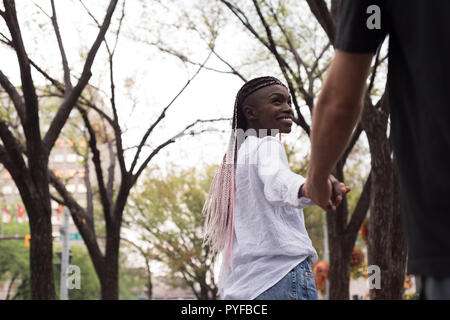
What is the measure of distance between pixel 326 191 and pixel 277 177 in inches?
22.7

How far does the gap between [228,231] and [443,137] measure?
147 cm

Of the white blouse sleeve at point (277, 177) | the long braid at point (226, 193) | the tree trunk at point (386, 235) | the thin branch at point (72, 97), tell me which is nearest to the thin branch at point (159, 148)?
the thin branch at point (72, 97)

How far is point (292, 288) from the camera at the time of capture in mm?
2270

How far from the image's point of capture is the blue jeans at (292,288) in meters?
2.26

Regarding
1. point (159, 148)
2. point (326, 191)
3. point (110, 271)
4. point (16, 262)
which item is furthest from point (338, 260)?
point (16, 262)

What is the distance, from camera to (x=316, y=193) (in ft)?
5.06

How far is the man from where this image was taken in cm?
117

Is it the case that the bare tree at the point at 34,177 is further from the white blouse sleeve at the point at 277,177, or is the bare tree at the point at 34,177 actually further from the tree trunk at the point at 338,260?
the white blouse sleeve at the point at 277,177

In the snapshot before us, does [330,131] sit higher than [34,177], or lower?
lower

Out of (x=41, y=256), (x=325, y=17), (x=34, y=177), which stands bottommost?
(x=41, y=256)

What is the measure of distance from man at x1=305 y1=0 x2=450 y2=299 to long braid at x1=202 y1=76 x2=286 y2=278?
3.97ft

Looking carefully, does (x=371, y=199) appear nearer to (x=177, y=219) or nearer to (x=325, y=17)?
(x=325, y=17)

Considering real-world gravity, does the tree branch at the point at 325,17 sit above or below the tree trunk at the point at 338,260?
above

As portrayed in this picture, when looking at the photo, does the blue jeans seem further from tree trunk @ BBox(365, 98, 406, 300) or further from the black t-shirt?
tree trunk @ BBox(365, 98, 406, 300)
